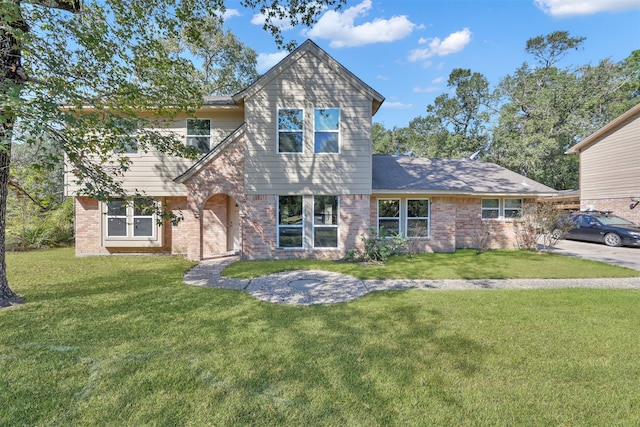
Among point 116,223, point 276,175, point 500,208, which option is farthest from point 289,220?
point 500,208

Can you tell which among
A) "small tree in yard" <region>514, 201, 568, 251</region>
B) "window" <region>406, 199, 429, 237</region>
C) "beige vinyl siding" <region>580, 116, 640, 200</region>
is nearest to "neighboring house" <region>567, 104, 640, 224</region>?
"beige vinyl siding" <region>580, 116, 640, 200</region>

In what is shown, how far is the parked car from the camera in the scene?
13000mm

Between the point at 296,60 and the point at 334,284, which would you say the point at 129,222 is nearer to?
the point at 296,60

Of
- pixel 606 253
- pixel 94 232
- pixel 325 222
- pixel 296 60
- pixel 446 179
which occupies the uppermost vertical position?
pixel 296 60

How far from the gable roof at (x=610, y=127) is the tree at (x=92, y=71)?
2008 cm

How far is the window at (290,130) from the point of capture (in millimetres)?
10305

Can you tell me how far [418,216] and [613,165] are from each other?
16055mm

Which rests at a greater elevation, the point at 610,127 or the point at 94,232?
the point at 610,127

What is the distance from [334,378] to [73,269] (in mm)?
9709

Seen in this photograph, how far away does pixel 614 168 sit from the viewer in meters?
17.9

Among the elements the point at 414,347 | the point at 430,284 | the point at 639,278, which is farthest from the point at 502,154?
the point at 414,347

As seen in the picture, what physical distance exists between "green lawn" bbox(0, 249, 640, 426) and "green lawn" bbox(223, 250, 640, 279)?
203 cm

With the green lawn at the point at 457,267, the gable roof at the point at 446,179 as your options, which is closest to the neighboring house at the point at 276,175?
the gable roof at the point at 446,179

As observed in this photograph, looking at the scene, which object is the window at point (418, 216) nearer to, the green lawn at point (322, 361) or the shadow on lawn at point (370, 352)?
the green lawn at point (322, 361)
